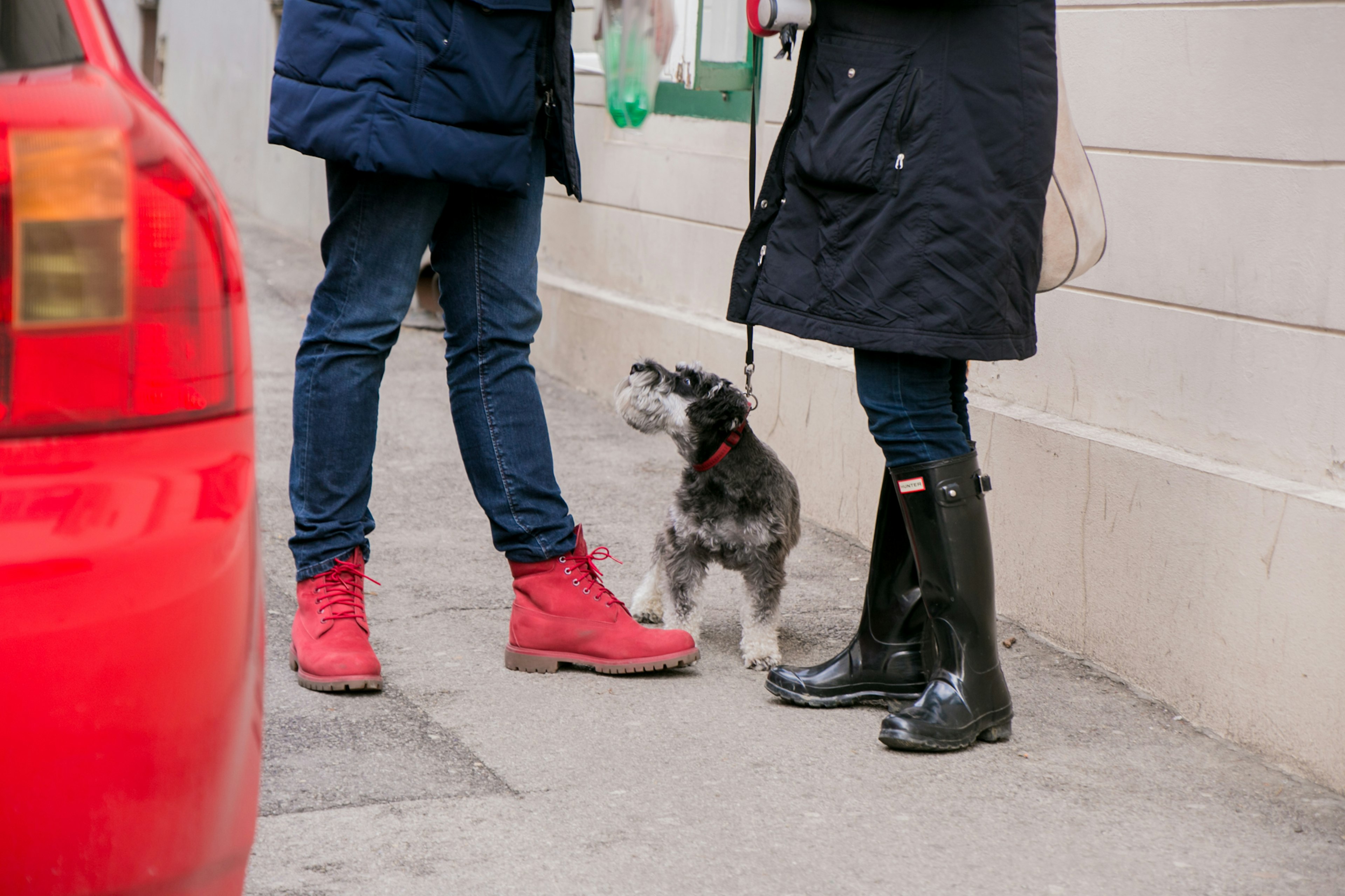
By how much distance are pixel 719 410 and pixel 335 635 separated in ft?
3.51

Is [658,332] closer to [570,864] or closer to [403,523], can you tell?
[403,523]

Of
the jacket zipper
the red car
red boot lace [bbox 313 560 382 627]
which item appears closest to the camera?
the red car

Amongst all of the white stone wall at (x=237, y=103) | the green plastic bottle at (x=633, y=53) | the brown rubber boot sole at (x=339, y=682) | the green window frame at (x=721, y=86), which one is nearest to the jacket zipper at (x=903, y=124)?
the brown rubber boot sole at (x=339, y=682)

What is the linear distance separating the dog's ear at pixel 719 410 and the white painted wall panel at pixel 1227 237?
990 mm

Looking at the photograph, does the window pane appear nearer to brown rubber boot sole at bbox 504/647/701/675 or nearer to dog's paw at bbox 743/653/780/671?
brown rubber boot sole at bbox 504/647/701/675

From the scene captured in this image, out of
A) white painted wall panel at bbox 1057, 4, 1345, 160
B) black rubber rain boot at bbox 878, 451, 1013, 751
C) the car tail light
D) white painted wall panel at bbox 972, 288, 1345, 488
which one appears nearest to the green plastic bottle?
white painted wall panel at bbox 1057, 4, 1345, 160

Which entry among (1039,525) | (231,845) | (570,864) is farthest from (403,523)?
(231,845)

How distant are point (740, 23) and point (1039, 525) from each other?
106 inches

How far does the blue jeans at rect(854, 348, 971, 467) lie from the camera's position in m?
3.02

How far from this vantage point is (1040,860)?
262 centimetres

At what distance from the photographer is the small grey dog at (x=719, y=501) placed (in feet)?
12.1

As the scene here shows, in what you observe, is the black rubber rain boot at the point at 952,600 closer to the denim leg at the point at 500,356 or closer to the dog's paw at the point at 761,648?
the dog's paw at the point at 761,648

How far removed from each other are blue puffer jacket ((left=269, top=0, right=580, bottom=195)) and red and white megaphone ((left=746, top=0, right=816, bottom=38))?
54 cm

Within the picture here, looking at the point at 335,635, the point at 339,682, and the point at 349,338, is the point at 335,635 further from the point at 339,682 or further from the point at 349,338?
the point at 349,338
